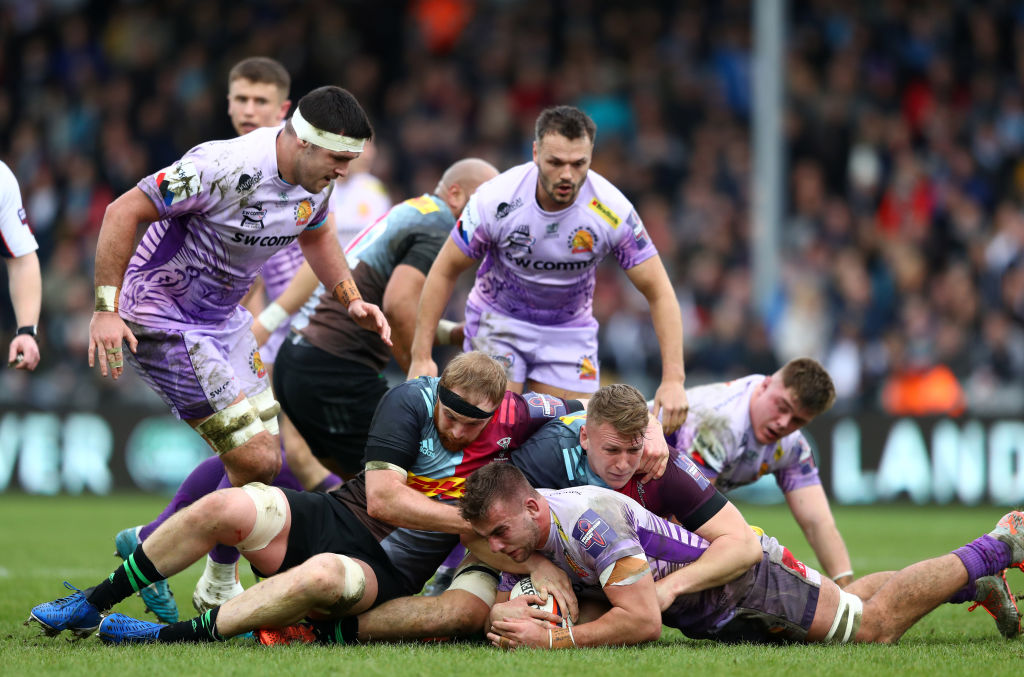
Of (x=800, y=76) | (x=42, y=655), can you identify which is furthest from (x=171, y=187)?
(x=800, y=76)

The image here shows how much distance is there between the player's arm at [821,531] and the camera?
736cm

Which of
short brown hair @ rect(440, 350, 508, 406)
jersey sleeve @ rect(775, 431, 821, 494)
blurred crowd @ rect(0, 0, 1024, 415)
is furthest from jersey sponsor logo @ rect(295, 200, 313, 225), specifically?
blurred crowd @ rect(0, 0, 1024, 415)

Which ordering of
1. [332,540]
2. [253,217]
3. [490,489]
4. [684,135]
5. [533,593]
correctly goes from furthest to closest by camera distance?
[684,135]
[253,217]
[332,540]
[533,593]
[490,489]

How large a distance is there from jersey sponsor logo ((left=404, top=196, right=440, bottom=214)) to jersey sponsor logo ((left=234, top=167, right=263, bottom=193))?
1795mm

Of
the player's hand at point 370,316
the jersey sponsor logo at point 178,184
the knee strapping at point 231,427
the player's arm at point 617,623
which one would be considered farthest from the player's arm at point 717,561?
the jersey sponsor logo at point 178,184

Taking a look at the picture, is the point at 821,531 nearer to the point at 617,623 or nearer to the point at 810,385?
the point at 810,385

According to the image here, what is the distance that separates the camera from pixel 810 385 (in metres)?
6.90

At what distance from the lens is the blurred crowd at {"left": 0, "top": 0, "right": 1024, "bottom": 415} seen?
15.1 metres

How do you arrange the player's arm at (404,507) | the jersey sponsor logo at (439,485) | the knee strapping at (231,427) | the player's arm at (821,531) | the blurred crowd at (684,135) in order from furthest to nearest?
the blurred crowd at (684,135) → the player's arm at (821,531) → the knee strapping at (231,427) → the jersey sponsor logo at (439,485) → the player's arm at (404,507)

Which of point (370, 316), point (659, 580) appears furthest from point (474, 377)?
point (659, 580)

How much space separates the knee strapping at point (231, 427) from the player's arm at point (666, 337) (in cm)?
213

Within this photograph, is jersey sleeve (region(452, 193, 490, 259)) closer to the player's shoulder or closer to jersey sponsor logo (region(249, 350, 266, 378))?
the player's shoulder

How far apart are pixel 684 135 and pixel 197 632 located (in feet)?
44.7

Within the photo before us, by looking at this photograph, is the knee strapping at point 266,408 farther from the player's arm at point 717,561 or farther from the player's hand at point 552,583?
the player's arm at point 717,561
